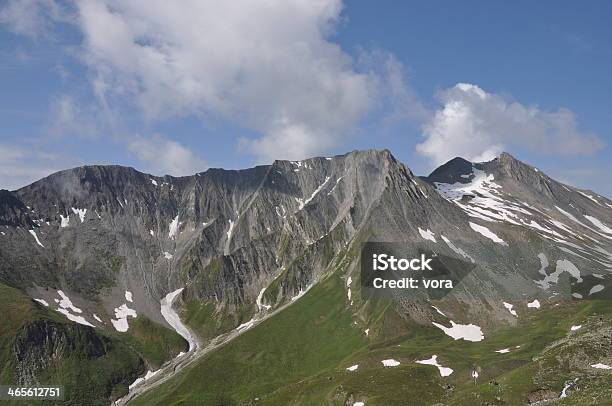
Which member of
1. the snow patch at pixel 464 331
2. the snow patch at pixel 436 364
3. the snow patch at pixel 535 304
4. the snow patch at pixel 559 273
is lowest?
the snow patch at pixel 436 364

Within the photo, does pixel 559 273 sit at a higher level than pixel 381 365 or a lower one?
higher


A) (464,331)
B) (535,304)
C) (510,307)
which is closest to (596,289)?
(535,304)

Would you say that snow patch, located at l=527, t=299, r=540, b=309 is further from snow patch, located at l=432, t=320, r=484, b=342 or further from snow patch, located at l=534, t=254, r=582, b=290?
snow patch, located at l=432, t=320, r=484, b=342

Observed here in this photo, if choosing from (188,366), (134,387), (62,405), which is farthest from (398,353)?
(62,405)

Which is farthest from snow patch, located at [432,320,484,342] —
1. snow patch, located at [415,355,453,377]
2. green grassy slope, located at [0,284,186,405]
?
Result: green grassy slope, located at [0,284,186,405]

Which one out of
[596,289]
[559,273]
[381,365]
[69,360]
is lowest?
[381,365]

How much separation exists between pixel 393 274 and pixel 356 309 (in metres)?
19.4

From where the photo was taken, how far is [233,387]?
164 m

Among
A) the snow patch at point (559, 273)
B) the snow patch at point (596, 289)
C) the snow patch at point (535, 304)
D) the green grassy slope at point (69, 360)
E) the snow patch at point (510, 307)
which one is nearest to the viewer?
the snow patch at point (510, 307)

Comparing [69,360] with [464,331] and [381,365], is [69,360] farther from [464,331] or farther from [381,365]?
[464,331]

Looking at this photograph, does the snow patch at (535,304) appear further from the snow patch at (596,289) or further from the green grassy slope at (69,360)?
the green grassy slope at (69,360)

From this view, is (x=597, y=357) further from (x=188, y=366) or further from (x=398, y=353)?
(x=188, y=366)

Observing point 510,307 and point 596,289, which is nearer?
point 596,289

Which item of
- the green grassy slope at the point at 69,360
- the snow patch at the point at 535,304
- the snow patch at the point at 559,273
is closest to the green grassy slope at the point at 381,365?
the snow patch at the point at 535,304
